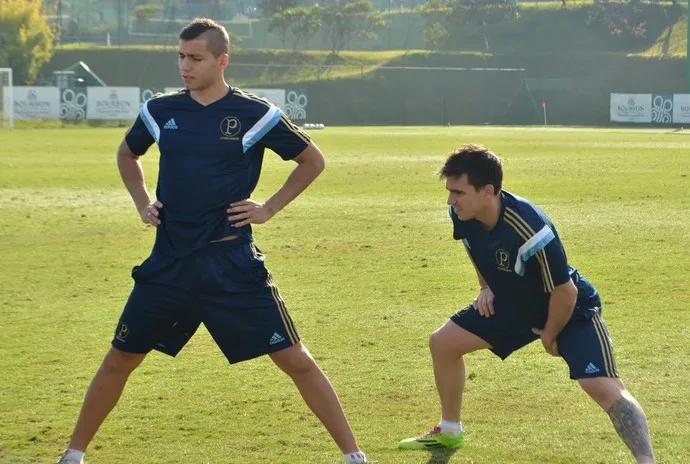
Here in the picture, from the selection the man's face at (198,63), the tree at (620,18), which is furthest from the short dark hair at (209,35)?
the tree at (620,18)

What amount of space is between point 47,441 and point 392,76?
8423 cm

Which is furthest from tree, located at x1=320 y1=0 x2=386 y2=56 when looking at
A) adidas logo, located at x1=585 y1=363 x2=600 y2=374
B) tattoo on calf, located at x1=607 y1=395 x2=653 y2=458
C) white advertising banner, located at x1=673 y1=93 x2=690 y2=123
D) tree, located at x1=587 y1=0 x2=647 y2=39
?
tattoo on calf, located at x1=607 y1=395 x2=653 y2=458

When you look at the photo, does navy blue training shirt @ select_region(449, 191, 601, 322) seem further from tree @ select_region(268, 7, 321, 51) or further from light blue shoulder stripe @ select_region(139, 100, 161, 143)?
tree @ select_region(268, 7, 321, 51)

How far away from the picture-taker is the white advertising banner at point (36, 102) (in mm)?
59750

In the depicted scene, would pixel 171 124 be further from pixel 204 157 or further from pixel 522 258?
pixel 522 258

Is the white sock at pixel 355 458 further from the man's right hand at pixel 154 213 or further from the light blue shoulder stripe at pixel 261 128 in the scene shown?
the light blue shoulder stripe at pixel 261 128

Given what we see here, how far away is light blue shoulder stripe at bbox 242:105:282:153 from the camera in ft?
20.0

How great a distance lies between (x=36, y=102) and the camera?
197 feet

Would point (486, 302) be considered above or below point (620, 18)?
above

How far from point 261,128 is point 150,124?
1.85 ft

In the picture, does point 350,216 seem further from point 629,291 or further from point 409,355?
point 409,355

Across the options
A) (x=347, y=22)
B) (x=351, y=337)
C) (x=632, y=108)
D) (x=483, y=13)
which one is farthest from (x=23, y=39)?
(x=351, y=337)

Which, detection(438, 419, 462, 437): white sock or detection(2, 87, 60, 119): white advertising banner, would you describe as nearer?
detection(438, 419, 462, 437): white sock

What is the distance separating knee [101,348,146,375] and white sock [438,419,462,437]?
1.72 meters
